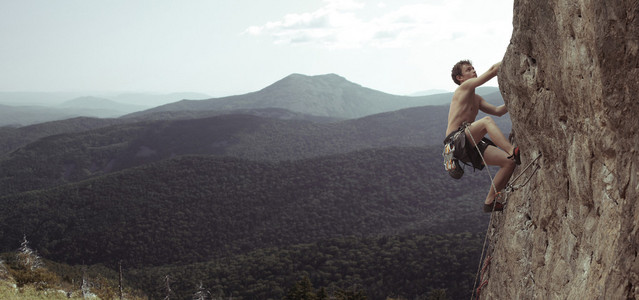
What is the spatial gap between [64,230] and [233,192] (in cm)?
2789

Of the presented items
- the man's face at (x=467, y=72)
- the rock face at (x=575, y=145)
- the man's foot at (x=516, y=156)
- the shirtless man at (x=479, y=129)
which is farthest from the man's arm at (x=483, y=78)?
the man's foot at (x=516, y=156)

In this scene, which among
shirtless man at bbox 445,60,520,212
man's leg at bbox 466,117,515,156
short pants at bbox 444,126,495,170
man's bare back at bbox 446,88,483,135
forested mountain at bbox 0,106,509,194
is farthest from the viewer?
forested mountain at bbox 0,106,509,194

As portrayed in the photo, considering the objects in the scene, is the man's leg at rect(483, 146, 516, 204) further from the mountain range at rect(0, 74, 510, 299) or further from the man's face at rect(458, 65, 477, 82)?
the mountain range at rect(0, 74, 510, 299)

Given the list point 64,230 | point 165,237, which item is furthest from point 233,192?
point 64,230

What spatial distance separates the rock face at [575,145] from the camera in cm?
346

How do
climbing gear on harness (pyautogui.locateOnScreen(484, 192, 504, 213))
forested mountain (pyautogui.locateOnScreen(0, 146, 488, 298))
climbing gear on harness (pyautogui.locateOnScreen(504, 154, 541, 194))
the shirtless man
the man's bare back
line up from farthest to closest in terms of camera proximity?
forested mountain (pyautogui.locateOnScreen(0, 146, 488, 298)), climbing gear on harness (pyautogui.locateOnScreen(484, 192, 504, 213)), the man's bare back, the shirtless man, climbing gear on harness (pyautogui.locateOnScreen(504, 154, 541, 194))

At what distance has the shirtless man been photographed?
18.5 feet

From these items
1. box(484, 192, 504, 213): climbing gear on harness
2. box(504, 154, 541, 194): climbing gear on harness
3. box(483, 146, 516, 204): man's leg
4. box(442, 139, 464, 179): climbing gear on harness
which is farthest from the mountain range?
A: box(504, 154, 541, 194): climbing gear on harness

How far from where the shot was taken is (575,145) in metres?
4.19

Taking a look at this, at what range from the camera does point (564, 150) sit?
4.44 meters

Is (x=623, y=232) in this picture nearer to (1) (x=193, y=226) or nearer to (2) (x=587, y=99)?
(2) (x=587, y=99)

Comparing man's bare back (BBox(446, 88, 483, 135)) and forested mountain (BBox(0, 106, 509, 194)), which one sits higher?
man's bare back (BBox(446, 88, 483, 135))

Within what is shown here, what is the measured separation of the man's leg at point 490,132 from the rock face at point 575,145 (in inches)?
10.4

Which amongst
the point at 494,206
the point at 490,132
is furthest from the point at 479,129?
the point at 494,206
